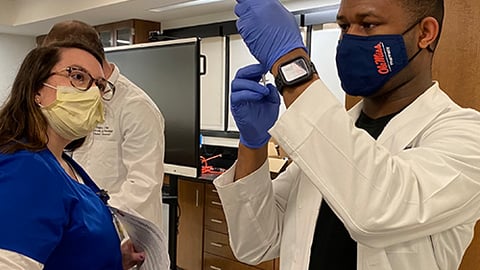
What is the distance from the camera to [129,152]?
2.24 meters

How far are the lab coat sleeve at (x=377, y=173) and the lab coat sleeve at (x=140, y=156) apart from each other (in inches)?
55.6

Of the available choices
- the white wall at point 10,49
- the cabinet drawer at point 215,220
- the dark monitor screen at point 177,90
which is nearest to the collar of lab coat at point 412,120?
the dark monitor screen at point 177,90

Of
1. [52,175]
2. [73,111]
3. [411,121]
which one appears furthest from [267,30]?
[73,111]

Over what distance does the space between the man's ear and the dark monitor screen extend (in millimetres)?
2484

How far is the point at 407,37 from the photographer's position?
1018mm

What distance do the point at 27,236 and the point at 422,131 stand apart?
871 mm


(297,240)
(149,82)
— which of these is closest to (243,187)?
(297,240)

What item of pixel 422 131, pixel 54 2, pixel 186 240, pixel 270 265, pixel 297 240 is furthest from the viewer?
pixel 54 2

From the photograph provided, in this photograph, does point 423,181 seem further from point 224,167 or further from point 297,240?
point 224,167

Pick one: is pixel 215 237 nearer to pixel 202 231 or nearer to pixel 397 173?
pixel 202 231

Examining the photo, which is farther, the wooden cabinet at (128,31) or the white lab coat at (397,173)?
the wooden cabinet at (128,31)

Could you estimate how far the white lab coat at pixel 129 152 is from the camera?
2.21 m

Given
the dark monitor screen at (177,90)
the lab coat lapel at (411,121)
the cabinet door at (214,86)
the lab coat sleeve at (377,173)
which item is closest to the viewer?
the lab coat sleeve at (377,173)

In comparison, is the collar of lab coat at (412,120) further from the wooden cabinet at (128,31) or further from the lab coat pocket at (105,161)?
the wooden cabinet at (128,31)
